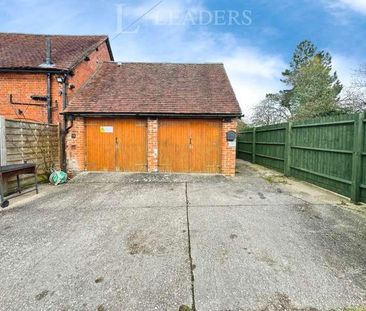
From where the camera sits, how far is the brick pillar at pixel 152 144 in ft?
28.8

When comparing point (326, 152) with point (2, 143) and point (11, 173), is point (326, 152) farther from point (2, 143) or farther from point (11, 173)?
point (2, 143)

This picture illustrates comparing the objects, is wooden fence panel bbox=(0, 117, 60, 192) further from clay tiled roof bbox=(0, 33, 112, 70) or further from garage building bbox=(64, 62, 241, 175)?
clay tiled roof bbox=(0, 33, 112, 70)

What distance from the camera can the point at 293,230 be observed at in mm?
3783

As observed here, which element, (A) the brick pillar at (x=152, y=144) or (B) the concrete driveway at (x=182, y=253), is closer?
(B) the concrete driveway at (x=182, y=253)

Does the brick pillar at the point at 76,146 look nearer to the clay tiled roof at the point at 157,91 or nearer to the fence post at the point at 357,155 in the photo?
the clay tiled roof at the point at 157,91

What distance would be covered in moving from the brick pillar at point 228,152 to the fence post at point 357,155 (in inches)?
157

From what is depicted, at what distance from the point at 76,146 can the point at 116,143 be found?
4.88 feet

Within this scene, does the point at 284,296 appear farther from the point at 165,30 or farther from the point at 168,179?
the point at 165,30

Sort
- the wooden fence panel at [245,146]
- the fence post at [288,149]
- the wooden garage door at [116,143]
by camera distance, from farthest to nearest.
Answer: the wooden fence panel at [245,146], the wooden garage door at [116,143], the fence post at [288,149]

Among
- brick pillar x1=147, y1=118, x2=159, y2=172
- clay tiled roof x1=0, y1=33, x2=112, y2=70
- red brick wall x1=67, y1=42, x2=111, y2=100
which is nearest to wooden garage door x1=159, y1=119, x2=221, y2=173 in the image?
brick pillar x1=147, y1=118, x2=159, y2=172

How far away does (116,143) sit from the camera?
8.90 m

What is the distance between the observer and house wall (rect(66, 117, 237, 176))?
8.70 meters

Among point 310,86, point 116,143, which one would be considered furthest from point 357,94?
point 116,143

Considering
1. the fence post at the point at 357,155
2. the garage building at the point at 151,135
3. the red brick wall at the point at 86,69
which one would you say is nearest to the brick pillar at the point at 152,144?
the garage building at the point at 151,135
